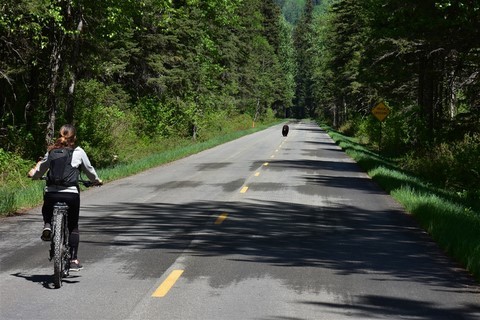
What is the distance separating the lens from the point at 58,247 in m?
7.05

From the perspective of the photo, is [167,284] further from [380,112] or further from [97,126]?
[380,112]

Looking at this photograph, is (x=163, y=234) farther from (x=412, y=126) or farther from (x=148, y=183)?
(x=412, y=126)

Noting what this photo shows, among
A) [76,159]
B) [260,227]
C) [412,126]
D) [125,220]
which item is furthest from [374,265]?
[412,126]

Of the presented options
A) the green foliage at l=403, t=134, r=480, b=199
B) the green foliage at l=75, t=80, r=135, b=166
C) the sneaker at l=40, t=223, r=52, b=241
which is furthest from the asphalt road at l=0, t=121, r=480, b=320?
the green foliage at l=75, t=80, r=135, b=166

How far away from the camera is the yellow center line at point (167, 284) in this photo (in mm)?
6828

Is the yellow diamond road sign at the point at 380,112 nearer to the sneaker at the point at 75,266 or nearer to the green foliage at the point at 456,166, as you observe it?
the green foliage at the point at 456,166

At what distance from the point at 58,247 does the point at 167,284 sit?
1.33 m

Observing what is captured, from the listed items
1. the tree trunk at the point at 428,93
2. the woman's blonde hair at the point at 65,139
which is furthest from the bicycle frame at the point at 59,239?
the tree trunk at the point at 428,93

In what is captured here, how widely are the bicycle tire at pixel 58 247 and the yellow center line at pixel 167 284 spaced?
1.15 metres

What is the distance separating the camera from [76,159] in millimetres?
7316

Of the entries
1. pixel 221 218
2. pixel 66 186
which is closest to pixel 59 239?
pixel 66 186

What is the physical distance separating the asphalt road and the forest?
24.4ft

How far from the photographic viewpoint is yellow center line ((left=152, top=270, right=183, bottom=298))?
683cm

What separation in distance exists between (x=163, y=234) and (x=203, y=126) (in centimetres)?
3952
